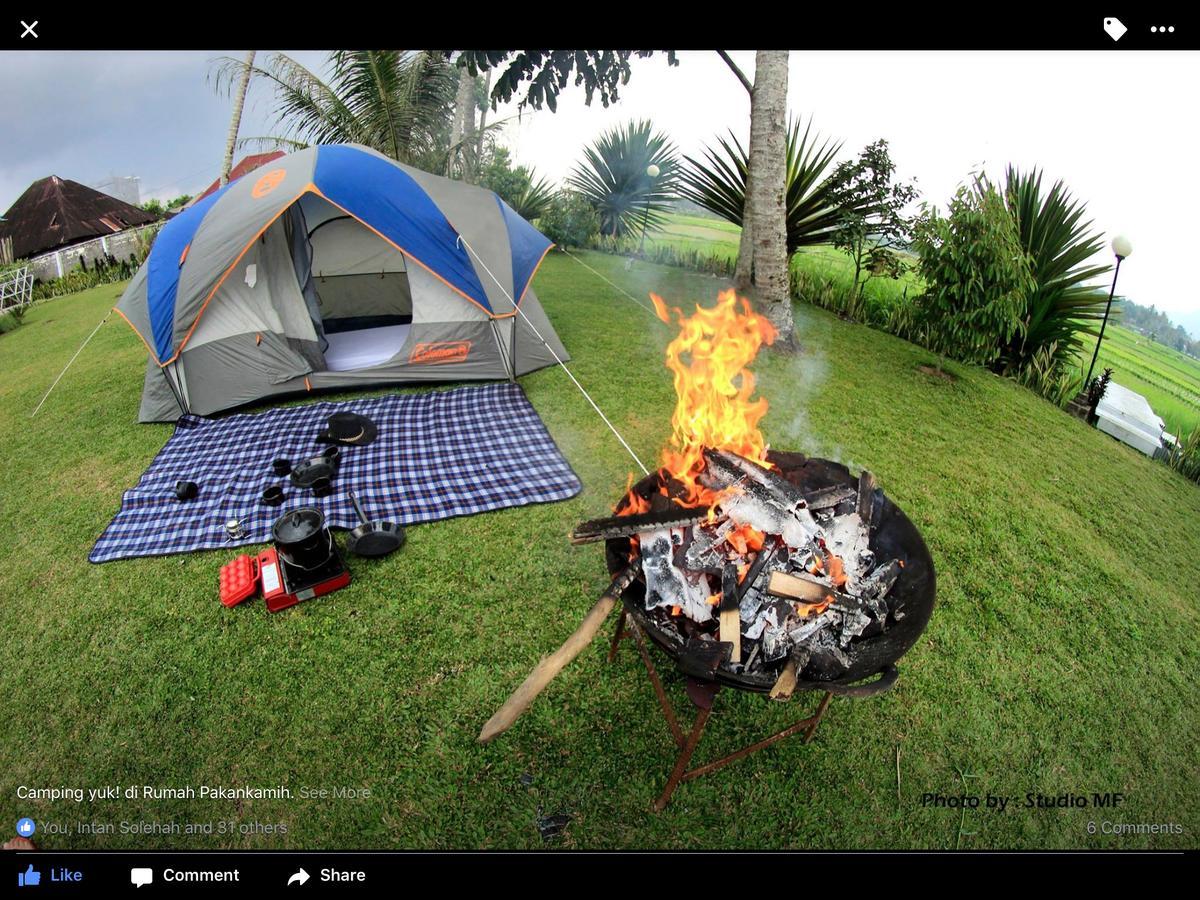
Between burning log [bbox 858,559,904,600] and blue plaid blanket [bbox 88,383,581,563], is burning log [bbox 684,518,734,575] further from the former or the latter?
blue plaid blanket [bbox 88,383,581,563]

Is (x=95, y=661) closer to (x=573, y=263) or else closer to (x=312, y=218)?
(x=312, y=218)

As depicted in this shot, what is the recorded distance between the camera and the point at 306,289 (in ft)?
18.9

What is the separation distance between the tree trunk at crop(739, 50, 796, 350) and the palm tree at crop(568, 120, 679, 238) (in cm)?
464

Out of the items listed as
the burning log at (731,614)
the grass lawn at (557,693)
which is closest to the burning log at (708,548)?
the burning log at (731,614)

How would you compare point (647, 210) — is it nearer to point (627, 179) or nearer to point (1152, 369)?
point (627, 179)

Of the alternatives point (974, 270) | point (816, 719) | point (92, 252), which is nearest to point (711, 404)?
point (816, 719)

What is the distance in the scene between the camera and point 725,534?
2545 millimetres

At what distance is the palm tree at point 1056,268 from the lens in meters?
6.10

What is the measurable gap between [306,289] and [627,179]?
26.5 ft

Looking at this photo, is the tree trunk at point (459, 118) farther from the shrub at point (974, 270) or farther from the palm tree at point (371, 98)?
the shrub at point (974, 270)

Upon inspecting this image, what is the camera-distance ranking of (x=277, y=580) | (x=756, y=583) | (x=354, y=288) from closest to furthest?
(x=756, y=583) < (x=277, y=580) < (x=354, y=288)
